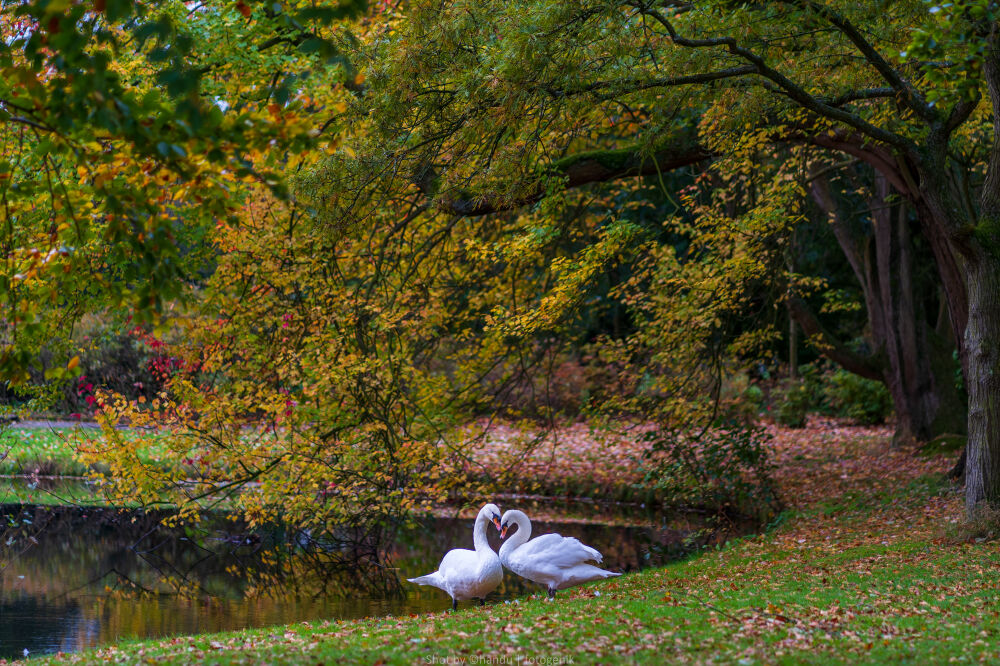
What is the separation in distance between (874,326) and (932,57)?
42.5ft

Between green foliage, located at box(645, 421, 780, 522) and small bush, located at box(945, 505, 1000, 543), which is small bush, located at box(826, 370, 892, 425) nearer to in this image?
green foliage, located at box(645, 421, 780, 522)

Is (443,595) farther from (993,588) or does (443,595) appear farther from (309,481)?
(993,588)

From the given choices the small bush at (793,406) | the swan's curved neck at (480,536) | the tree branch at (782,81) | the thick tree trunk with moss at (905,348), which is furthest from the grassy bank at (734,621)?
the small bush at (793,406)

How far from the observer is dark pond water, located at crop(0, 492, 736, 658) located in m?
10.7

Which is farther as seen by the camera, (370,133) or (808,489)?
(808,489)

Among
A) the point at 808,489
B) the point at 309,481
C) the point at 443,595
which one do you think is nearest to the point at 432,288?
the point at 309,481

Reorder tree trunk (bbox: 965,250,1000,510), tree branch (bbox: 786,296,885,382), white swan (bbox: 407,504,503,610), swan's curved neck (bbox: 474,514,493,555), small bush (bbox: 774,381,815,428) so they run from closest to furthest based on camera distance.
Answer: white swan (bbox: 407,504,503,610)
swan's curved neck (bbox: 474,514,493,555)
tree trunk (bbox: 965,250,1000,510)
tree branch (bbox: 786,296,885,382)
small bush (bbox: 774,381,815,428)

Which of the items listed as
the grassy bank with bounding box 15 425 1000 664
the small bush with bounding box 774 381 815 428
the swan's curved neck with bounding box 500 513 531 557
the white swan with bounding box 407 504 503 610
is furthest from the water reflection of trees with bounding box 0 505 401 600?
the small bush with bounding box 774 381 815 428

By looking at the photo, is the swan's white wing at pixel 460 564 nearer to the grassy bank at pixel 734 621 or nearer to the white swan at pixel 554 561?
the white swan at pixel 554 561

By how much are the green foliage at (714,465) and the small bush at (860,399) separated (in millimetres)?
12287

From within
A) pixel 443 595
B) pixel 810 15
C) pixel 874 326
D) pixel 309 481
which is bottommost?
pixel 443 595

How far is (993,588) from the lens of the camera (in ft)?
27.5

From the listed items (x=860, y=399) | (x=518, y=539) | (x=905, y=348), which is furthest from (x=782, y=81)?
(x=860, y=399)

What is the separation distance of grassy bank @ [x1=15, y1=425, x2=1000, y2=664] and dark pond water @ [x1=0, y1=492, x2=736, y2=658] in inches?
91.4
